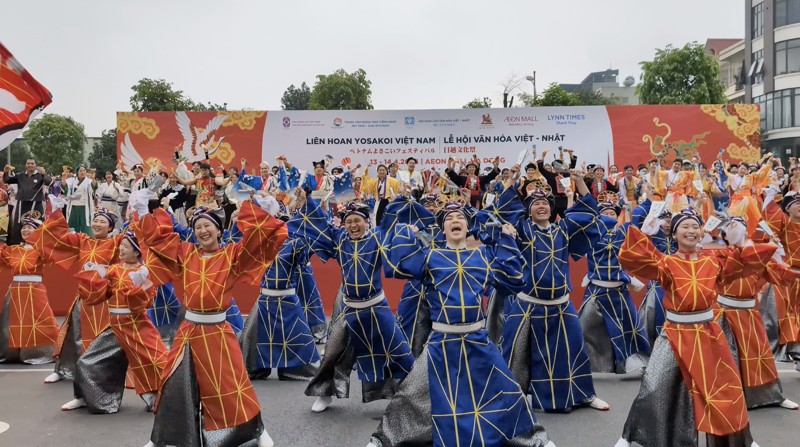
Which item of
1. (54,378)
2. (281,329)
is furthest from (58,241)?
(281,329)

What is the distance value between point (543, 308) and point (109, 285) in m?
3.50

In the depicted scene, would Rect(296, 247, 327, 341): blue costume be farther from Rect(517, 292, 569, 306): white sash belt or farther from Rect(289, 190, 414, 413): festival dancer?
Rect(517, 292, 569, 306): white sash belt

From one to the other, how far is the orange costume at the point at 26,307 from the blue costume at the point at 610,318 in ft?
18.8

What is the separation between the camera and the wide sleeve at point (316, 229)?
6.48m

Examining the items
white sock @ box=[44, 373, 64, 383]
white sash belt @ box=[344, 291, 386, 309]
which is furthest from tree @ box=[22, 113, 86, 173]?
white sash belt @ box=[344, 291, 386, 309]

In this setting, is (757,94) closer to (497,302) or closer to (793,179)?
(793,179)

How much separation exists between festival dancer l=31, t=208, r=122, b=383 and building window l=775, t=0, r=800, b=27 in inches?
1471

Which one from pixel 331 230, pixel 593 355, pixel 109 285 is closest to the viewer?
pixel 109 285

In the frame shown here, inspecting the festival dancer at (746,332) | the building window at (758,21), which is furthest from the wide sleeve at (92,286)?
the building window at (758,21)

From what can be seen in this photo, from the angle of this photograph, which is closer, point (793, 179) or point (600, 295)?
point (600, 295)

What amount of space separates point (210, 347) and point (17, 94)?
223 centimetres

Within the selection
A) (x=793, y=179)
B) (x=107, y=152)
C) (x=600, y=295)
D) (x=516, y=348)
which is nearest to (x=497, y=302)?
(x=600, y=295)

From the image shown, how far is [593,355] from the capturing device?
7109 millimetres

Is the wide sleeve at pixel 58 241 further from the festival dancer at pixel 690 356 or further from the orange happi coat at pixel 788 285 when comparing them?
the orange happi coat at pixel 788 285
